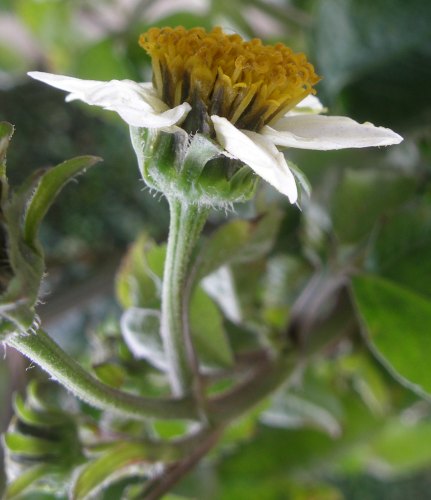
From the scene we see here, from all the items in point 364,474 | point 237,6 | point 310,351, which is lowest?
point 364,474

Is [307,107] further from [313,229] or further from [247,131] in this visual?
[313,229]

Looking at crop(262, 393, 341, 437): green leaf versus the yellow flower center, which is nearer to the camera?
the yellow flower center

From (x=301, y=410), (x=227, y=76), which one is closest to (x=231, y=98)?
(x=227, y=76)

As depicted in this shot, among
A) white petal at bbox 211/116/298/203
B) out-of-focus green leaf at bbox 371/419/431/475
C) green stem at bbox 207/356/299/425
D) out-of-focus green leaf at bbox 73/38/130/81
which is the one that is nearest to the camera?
white petal at bbox 211/116/298/203

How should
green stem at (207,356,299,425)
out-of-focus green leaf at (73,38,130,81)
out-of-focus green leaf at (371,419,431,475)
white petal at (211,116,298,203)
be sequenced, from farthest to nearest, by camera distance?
out-of-focus green leaf at (371,419,431,475), out-of-focus green leaf at (73,38,130,81), green stem at (207,356,299,425), white petal at (211,116,298,203)

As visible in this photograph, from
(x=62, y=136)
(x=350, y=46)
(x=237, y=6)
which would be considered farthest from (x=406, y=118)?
(x=62, y=136)

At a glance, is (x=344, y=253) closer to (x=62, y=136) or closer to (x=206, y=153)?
(x=206, y=153)

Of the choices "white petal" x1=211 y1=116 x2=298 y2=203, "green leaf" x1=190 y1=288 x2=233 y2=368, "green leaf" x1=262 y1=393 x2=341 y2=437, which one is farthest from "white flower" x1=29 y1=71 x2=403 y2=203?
"green leaf" x1=262 y1=393 x2=341 y2=437

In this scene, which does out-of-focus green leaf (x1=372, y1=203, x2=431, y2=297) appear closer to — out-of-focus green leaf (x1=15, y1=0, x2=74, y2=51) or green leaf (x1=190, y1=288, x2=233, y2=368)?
green leaf (x1=190, y1=288, x2=233, y2=368)
